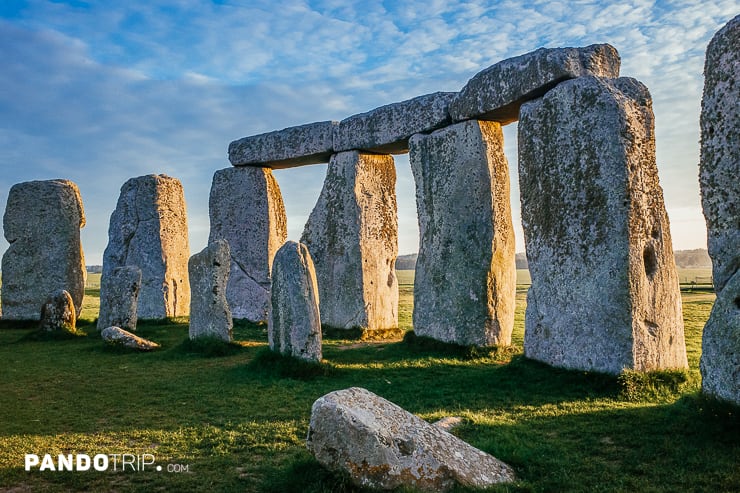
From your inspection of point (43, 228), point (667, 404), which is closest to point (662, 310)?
point (667, 404)

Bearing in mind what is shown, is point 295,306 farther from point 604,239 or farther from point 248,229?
point 248,229

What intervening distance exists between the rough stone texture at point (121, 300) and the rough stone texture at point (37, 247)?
115 inches

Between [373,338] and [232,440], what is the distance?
7537mm

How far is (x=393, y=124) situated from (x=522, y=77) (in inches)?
163

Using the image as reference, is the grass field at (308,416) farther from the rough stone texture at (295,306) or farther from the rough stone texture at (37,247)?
the rough stone texture at (37,247)

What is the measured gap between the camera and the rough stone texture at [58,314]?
559 inches

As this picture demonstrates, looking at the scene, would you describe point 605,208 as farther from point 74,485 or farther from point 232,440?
point 74,485

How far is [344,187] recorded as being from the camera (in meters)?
14.3

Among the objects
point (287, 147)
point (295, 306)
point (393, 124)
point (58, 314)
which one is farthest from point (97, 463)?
point (287, 147)

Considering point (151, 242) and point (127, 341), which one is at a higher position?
point (151, 242)

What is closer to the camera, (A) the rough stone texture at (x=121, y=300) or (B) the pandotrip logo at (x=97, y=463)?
(B) the pandotrip logo at (x=97, y=463)

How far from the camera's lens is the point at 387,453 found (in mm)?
4242

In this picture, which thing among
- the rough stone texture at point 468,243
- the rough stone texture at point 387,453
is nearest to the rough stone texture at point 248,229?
the rough stone texture at point 468,243

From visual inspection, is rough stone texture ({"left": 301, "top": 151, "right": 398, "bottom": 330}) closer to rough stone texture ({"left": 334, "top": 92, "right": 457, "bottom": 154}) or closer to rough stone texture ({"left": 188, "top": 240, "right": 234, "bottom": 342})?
rough stone texture ({"left": 334, "top": 92, "right": 457, "bottom": 154})
